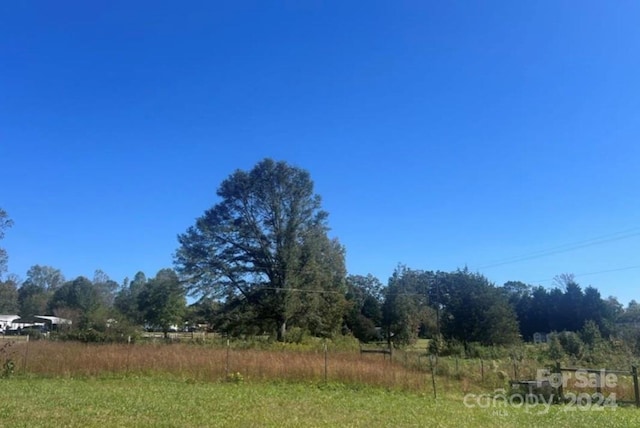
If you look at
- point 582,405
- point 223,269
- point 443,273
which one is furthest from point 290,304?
point 443,273

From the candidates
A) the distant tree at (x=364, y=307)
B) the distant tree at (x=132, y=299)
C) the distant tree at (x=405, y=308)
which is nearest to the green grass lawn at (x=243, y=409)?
the distant tree at (x=405, y=308)

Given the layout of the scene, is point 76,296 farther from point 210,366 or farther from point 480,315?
point 210,366

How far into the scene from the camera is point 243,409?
10.2m

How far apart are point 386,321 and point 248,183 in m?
29.1

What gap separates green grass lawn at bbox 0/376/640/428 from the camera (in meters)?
8.77

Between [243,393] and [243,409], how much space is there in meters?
3.07

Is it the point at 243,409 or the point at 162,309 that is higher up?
the point at 162,309

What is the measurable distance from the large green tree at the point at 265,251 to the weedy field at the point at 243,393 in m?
17.0

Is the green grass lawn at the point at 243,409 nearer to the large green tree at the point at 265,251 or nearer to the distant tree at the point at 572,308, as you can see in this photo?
the large green tree at the point at 265,251

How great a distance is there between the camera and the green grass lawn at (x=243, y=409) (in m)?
8.77

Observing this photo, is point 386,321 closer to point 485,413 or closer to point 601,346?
point 601,346

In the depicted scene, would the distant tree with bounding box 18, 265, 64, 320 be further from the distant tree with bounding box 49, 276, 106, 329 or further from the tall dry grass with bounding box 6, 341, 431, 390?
the tall dry grass with bounding box 6, 341, 431, 390

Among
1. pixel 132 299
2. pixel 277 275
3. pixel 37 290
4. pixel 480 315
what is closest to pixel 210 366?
pixel 277 275

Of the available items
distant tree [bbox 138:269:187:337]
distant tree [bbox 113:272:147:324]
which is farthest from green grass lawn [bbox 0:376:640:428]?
distant tree [bbox 113:272:147:324]
